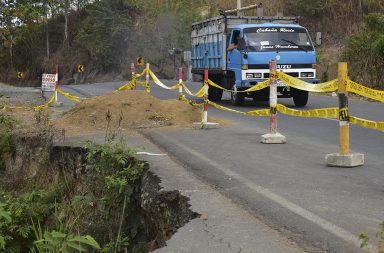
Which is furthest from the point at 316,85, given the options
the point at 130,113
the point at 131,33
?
the point at 131,33

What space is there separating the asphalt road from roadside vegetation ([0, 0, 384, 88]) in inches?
543

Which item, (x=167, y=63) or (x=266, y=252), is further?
(x=167, y=63)

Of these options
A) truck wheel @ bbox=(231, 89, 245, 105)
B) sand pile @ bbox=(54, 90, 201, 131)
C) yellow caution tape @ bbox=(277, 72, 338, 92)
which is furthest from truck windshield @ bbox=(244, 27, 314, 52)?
yellow caution tape @ bbox=(277, 72, 338, 92)

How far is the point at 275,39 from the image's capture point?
18109 millimetres

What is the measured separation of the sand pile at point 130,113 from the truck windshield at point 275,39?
192 inches

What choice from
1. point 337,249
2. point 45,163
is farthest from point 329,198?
point 45,163

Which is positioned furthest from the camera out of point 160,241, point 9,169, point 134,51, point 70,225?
point 134,51

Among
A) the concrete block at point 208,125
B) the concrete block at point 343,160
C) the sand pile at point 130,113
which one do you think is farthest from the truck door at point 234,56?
the concrete block at point 343,160

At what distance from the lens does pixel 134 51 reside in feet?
201

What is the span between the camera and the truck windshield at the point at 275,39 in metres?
18.0

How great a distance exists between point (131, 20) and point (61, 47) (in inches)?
624

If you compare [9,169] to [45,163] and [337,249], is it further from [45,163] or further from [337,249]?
[337,249]

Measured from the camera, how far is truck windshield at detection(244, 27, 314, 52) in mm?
18031

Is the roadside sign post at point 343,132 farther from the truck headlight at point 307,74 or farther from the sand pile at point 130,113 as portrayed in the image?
the truck headlight at point 307,74
